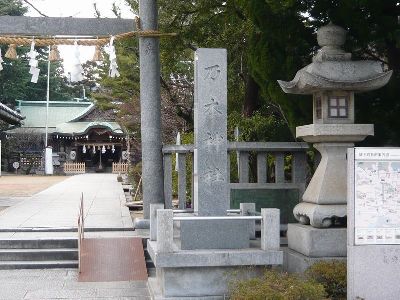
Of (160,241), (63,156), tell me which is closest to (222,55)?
(160,241)

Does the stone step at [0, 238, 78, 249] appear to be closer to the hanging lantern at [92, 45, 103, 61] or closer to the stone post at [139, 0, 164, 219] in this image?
the stone post at [139, 0, 164, 219]

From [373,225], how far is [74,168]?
4807 centimetres

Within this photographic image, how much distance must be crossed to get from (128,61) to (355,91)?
1533 cm

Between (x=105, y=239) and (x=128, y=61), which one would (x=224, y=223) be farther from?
(x=128, y=61)

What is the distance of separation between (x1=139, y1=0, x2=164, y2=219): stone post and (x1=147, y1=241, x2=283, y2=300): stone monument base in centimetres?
493

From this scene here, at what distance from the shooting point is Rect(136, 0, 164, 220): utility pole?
41.5 feet

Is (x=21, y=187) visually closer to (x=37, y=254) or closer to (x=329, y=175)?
(x=37, y=254)

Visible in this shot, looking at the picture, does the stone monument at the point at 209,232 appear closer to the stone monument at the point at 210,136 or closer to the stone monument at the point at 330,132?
the stone monument at the point at 210,136

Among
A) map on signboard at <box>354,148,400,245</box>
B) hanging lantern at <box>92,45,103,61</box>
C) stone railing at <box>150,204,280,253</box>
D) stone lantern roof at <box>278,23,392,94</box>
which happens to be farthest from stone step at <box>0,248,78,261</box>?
map on signboard at <box>354,148,400,245</box>

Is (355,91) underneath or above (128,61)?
underneath

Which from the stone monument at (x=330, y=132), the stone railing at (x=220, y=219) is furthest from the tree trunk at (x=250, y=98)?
the stone railing at (x=220, y=219)

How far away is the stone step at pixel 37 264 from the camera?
10.0 metres

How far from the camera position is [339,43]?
9.04 m

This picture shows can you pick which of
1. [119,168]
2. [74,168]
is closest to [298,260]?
[119,168]
